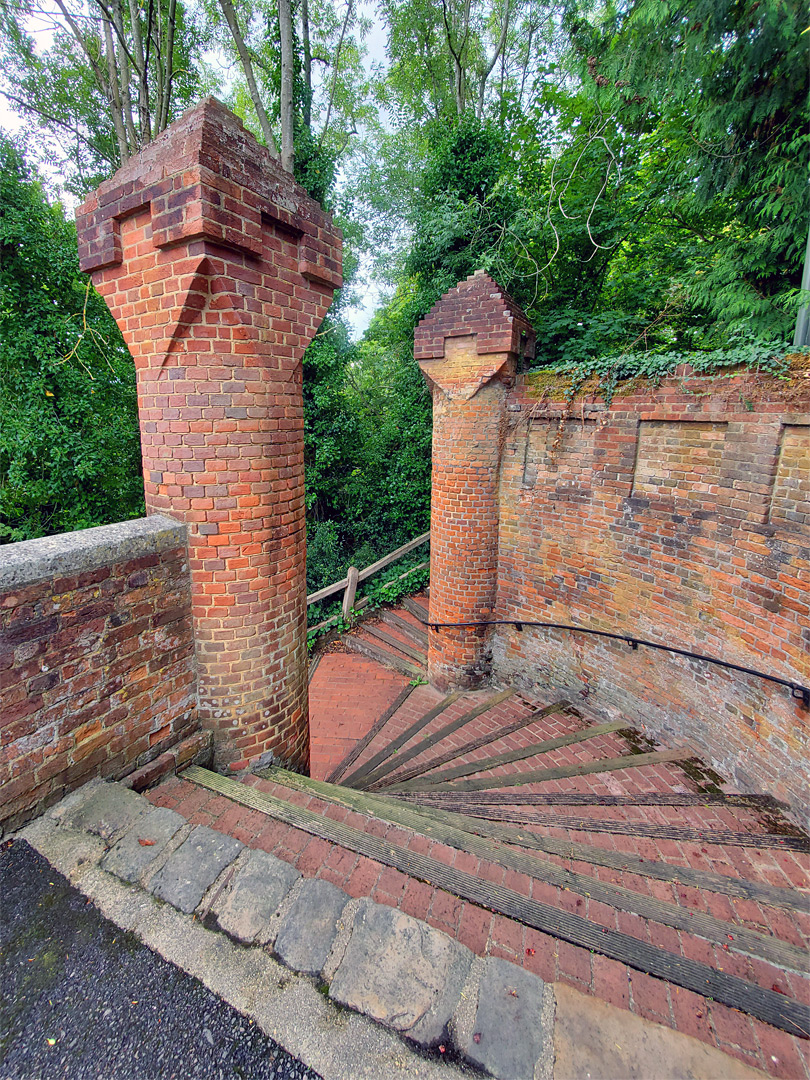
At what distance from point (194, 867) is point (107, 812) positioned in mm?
555

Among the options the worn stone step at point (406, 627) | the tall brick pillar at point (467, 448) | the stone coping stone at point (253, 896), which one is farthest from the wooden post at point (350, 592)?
the stone coping stone at point (253, 896)

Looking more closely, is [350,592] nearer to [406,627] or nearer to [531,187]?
[406,627]

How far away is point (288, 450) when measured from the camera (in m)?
2.72

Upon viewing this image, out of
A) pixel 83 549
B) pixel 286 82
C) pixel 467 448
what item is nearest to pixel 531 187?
pixel 286 82

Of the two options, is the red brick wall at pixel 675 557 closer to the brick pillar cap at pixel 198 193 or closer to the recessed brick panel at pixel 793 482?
the recessed brick panel at pixel 793 482

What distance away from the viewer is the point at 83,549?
2.03 meters

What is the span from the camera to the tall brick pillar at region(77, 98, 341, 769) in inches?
85.5

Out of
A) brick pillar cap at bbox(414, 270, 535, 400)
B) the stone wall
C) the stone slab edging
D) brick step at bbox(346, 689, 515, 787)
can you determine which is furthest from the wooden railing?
the stone slab edging

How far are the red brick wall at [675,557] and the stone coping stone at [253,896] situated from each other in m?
3.44

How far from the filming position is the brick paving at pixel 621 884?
1.46 meters

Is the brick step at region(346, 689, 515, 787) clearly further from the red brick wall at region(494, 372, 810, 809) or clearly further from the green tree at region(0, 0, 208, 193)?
the green tree at region(0, 0, 208, 193)

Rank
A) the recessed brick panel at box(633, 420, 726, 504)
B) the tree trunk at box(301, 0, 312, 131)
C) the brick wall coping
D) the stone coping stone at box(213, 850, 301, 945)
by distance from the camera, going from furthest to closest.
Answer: the tree trunk at box(301, 0, 312, 131) → the recessed brick panel at box(633, 420, 726, 504) → the brick wall coping → the stone coping stone at box(213, 850, 301, 945)

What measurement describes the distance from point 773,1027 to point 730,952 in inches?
20.2

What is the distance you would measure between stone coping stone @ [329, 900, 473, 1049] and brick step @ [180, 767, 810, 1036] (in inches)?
14.2
